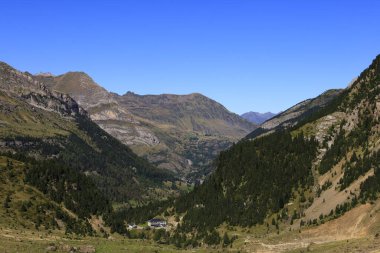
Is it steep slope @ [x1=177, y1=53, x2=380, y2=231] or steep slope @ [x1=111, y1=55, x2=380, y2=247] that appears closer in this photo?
steep slope @ [x1=111, y1=55, x2=380, y2=247]

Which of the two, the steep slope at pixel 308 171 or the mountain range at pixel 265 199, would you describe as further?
the steep slope at pixel 308 171

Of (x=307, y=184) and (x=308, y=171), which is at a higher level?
(x=308, y=171)

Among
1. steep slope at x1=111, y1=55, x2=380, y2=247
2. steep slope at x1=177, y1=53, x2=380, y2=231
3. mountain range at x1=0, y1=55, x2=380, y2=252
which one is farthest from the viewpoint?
steep slope at x1=177, y1=53, x2=380, y2=231

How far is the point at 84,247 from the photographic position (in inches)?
3991

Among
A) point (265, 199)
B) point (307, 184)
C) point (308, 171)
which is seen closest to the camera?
point (307, 184)

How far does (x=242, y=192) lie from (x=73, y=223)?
63618mm

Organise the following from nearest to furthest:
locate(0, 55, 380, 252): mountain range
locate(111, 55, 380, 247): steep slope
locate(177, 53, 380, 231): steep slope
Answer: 1. locate(0, 55, 380, 252): mountain range
2. locate(111, 55, 380, 247): steep slope
3. locate(177, 53, 380, 231): steep slope

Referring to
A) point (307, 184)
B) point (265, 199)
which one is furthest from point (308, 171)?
point (265, 199)

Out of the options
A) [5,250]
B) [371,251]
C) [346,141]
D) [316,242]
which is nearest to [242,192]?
[346,141]

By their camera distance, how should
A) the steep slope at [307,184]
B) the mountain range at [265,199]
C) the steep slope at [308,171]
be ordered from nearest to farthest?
the mountain range at [265,199]
the steep slope at [307,184]
the steep slope at [308,171]

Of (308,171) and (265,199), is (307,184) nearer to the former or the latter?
(308,171)

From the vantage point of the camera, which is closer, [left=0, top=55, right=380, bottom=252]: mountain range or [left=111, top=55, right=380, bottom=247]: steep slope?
[left=0, top=55, right=380, bottom=252]: mountain range

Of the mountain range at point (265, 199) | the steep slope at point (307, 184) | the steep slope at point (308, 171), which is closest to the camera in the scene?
the mountain range at point (265, 199)

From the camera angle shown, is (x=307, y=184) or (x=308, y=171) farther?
(x=308, y=171)
